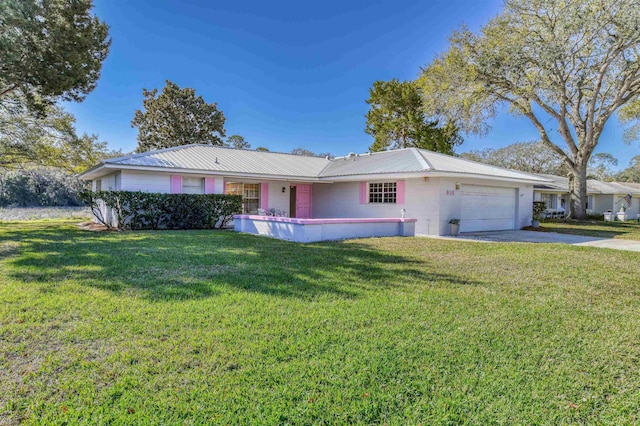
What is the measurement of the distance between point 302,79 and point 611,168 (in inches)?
2087

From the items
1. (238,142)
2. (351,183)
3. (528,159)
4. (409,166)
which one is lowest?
(351,183)

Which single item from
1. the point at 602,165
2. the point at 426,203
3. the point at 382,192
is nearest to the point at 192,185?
the point at 382,192

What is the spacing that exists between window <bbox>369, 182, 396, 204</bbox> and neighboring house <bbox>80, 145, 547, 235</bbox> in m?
0.04

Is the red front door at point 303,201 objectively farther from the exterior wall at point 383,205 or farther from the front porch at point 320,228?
the front porch at point 320,228

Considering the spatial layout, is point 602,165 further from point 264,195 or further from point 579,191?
point 264,195

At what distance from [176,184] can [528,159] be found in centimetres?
4525

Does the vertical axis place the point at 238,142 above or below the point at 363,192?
above

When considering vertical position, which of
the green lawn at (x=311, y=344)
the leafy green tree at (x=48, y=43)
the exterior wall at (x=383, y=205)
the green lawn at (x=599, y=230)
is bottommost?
the green lawn at (x=311, y=344)

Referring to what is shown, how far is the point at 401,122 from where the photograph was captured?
3262cm

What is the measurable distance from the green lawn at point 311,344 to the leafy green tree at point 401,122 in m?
26.3

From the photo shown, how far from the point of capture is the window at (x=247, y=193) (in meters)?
17.6

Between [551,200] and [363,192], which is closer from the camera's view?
[363,192]

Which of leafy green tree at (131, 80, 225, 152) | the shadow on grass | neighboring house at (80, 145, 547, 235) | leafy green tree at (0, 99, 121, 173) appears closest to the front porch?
the shadow on grass

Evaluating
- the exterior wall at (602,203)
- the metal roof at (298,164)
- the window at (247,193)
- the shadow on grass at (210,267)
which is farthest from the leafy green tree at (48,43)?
the exterior wall at (602,203)
